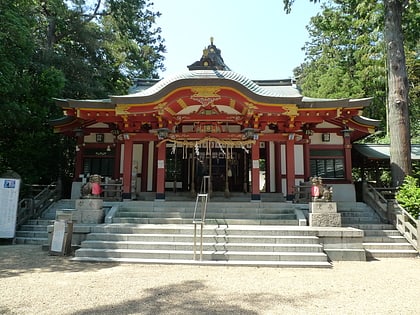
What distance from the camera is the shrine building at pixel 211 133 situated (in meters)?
9.72

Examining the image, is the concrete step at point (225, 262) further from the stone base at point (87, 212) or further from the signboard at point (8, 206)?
the signboard at point (8, 206)

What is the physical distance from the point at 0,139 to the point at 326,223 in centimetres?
1200

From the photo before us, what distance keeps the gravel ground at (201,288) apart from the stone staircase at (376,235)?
0.77 meters

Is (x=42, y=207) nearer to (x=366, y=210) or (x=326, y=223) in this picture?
(x=326, y=223)

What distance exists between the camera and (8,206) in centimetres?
832

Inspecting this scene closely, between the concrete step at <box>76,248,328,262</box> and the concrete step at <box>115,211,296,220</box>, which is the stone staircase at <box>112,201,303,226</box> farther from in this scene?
the concrete step at <box>76,248,328,262</box>

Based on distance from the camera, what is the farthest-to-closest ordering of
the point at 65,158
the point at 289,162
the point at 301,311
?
1. the point at 65,158
2. the point at 289,162
3. the point at 301,311

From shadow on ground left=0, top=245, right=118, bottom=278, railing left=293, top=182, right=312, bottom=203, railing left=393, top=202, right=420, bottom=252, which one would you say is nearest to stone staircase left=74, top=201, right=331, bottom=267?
shadow on ground left=0, top=245, right=118, bottom=278

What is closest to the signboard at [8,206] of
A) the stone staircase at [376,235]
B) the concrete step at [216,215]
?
the concrete step at [216,215]

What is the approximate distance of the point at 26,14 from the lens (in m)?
12.4

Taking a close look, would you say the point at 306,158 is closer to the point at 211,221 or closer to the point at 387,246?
the point at 387,246

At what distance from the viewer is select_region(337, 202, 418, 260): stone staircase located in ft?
24.5

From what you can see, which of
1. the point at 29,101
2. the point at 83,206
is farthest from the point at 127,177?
the point at 29,101

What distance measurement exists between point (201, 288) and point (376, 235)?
538 cm
